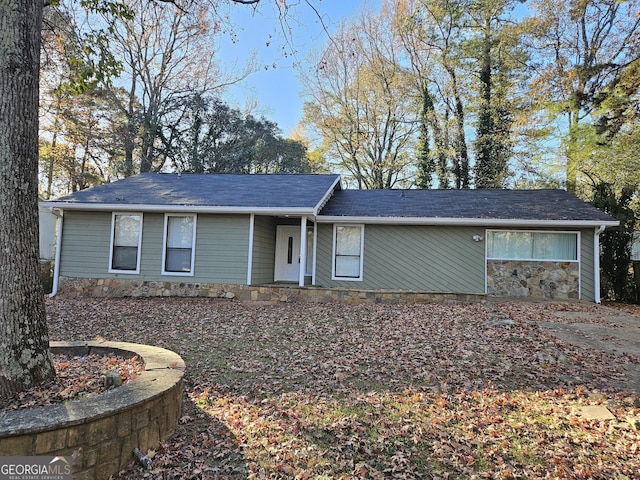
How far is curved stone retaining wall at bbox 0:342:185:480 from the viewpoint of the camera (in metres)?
2.40

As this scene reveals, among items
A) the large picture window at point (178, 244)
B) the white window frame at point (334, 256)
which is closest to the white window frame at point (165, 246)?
the large picture window at point (178, 244)

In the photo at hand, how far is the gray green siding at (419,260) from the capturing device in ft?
35.0

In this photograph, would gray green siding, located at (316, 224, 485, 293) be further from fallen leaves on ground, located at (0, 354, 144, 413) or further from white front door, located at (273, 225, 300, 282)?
fallen leaves on ground, located at (0, 354, 144, 413)

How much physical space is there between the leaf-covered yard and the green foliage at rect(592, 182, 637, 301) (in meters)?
5.93

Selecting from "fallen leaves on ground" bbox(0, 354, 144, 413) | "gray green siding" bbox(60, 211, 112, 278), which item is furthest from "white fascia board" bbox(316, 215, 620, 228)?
"fallen leaves on ground" bbox(0, 354, 144, 413)

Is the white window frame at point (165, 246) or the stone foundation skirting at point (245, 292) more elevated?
the white window frame at point (165, 246)

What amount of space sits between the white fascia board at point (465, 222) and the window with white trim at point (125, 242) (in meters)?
4.87

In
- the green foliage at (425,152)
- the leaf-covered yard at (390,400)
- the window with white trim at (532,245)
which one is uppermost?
the green foliage at (425,152)

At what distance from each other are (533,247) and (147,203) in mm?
10136

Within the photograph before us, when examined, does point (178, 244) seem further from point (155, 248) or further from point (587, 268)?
point (587, 268)

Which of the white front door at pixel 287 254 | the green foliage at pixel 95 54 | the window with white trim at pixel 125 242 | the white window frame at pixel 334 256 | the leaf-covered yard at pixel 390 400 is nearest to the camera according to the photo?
the leaf-covered yard at pixel 390 400

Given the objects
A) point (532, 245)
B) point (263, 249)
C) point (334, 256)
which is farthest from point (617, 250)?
point (263, 249)

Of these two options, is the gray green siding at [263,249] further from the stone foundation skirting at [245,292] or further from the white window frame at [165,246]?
the white window frame at [165,246]

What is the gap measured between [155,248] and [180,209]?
131cm
